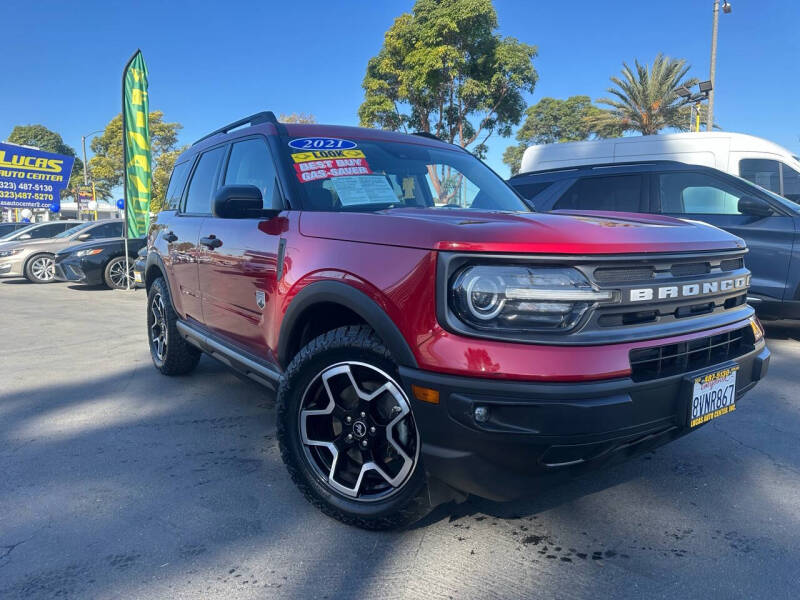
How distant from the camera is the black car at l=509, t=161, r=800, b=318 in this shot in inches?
218

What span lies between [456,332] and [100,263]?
11.4m

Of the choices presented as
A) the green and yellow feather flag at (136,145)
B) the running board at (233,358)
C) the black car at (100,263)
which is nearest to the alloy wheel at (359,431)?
the running board at (233,358)

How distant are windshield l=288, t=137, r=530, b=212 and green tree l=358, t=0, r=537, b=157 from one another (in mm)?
17776

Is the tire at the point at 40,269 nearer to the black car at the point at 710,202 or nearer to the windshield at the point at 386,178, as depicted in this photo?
the black car at the point at 710,202

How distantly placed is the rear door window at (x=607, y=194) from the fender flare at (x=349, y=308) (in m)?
4.87

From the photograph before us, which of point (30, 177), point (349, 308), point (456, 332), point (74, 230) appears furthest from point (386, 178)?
point (30, 177)

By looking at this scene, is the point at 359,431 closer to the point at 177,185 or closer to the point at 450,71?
the point at 177,185

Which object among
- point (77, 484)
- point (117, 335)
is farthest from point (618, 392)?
point (117, 335)

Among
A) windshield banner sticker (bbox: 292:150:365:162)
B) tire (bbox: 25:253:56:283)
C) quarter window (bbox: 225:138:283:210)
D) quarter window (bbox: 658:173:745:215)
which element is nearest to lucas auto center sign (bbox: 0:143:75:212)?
tire (bbox: 25:253:56:283)

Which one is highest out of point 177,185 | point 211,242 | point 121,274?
point 177,185

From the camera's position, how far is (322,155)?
3.05m

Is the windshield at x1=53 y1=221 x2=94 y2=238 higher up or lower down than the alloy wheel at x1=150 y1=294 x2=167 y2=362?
higher up

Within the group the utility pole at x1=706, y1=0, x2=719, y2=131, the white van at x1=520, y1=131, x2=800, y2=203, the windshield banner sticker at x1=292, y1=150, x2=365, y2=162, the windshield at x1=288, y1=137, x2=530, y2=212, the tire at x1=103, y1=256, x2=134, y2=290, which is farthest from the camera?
the utility pole at x1=706, y1=0, x2=719, y2=131

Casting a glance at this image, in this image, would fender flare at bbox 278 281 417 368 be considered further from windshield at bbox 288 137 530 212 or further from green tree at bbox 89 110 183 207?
green tree at bbox 89 110 183 207
